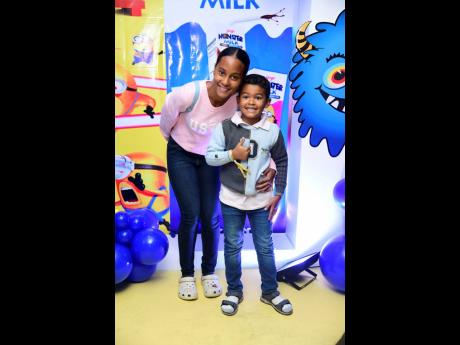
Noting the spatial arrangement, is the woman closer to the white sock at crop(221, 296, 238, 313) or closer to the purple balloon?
the white sock at crop(221, 296, 238, 313)

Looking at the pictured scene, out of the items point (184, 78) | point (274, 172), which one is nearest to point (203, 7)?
point (184, 78)

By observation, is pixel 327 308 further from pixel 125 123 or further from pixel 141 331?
pixel 125 123

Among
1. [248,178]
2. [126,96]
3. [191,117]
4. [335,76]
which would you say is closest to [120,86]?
[126,96]

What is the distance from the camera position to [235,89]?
2.87 metres

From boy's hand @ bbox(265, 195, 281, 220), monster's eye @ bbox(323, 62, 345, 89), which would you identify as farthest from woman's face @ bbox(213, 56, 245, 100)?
boy's hand @ bbox(265, 195, 281, 220)

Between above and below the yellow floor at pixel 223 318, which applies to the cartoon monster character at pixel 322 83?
above

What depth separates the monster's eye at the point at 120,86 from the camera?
116 inches

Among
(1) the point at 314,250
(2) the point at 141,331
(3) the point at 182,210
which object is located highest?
(3) the point at 182,210

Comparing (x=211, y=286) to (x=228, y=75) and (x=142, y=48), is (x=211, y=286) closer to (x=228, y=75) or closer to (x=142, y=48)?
(x=228, y=75)

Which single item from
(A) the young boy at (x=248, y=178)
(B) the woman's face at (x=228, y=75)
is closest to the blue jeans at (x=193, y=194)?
(A) the young boy at (x=248, y=178)

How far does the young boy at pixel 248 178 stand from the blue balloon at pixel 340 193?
0.39 m

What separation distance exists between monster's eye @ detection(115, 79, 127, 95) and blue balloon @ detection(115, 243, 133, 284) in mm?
959

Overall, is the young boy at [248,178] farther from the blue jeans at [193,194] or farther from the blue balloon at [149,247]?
the blue balloon at [149,247]
